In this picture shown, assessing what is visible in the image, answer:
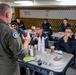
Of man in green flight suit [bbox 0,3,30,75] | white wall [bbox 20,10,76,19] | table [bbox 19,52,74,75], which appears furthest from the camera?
white wall [bbox 20,10,76,19]

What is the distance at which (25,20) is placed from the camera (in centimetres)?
769

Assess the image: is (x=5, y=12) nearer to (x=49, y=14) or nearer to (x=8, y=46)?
(x=8, y=46)

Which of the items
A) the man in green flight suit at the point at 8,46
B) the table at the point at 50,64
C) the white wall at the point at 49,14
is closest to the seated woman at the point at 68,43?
the table at the point at 50,64

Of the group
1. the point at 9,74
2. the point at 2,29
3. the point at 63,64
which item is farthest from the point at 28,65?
the point at 2,29

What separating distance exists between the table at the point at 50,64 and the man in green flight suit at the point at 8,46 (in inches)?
22.8

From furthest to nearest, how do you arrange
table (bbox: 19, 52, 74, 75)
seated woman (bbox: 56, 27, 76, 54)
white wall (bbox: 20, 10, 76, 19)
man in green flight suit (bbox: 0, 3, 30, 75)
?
white wall (bbox: 20, 10, 76, 19) → seated woman (bbox: 56, 27, 76, 54) → table (bbox: 19, 52, 74, 75) → man in green flight suit (bbox: 0, 3, 30, 75)

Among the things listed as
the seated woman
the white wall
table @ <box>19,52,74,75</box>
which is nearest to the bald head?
table @ <box>19,52,74,75</box>

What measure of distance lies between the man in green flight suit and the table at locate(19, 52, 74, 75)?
0.58 meters

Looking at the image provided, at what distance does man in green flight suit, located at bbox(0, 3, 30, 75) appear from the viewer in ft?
3.95

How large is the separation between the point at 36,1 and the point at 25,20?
172 cm

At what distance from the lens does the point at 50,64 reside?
76.5 inches

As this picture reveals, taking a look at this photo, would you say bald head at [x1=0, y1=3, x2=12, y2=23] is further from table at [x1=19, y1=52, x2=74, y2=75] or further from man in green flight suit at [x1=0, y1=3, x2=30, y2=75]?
A: table at [x1=19, y1=52, x2=74, y2=75]

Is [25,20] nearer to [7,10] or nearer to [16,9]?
[16,9]

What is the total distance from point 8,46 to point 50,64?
2.78 ft
